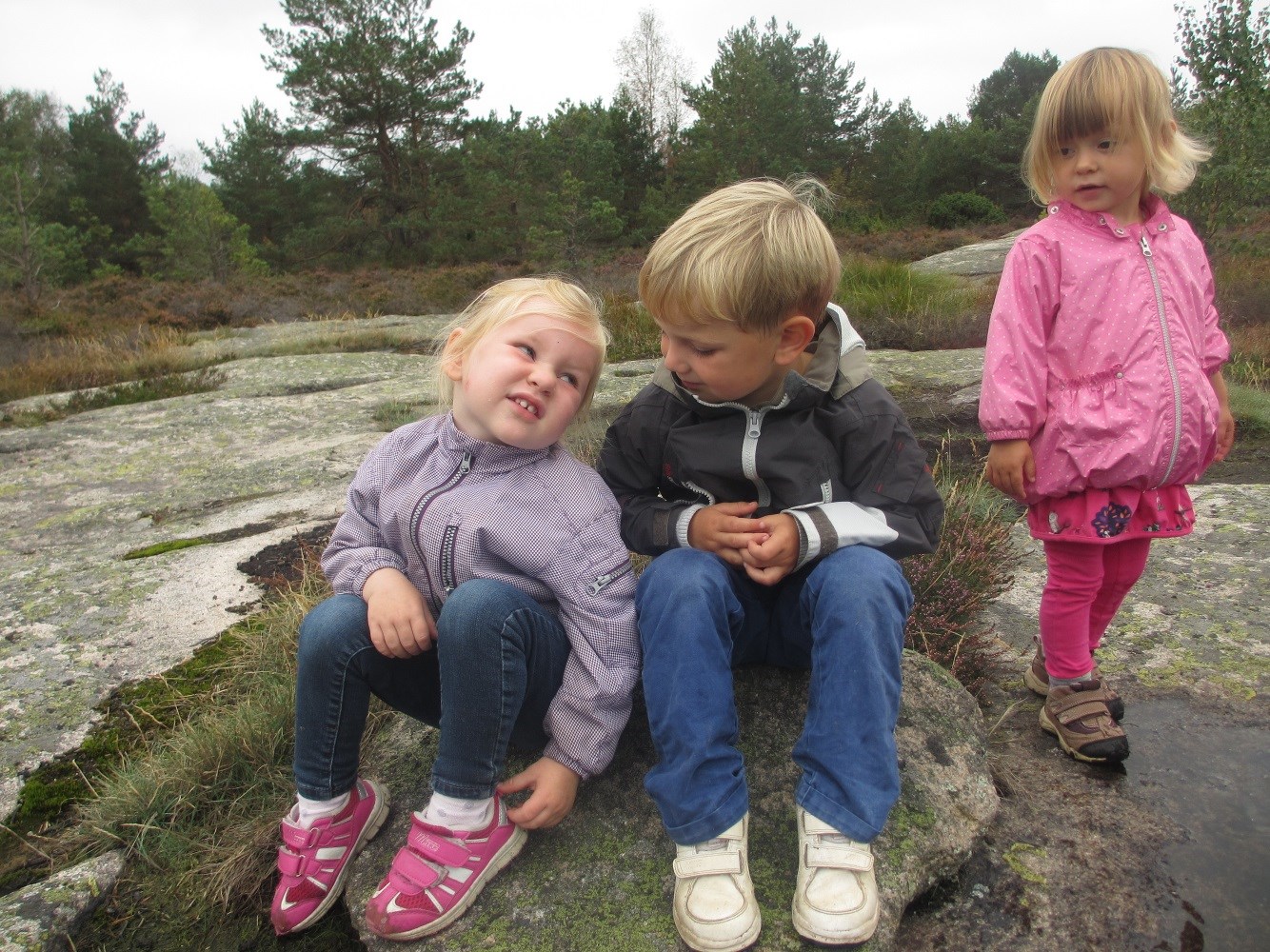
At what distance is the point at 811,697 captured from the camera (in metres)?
1.48

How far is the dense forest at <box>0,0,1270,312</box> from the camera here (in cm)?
1902

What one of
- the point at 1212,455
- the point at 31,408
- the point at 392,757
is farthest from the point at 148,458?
the point at 1212,455

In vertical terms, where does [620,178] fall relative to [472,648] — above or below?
above

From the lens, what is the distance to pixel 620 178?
72.3 ft

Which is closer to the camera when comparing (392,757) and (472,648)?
(472,648)

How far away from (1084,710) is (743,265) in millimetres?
1216

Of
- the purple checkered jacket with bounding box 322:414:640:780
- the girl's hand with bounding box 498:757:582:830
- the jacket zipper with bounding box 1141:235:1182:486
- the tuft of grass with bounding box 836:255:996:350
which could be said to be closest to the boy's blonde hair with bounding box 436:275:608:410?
the purple checkered jacket with bounding box 322:414:640:780

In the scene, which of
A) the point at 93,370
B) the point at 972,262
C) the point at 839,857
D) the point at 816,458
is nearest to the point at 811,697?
the point at 839,857

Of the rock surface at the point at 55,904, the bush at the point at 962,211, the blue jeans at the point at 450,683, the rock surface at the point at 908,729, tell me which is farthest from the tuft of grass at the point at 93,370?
the bush at the point at 962,211

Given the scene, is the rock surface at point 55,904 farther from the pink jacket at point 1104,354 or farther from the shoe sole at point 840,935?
the pink jacket at point 1104,354

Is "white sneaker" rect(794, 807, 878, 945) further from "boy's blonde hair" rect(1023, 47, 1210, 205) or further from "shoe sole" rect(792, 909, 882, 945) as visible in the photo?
"boy's blonde hair" rect(1023, 47, 1210, 205)

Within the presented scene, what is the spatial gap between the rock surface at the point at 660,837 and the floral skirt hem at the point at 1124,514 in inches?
18.5

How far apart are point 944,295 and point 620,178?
52.4 feet

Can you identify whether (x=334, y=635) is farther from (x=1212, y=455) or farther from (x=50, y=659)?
(x=1212, y=455)
